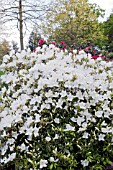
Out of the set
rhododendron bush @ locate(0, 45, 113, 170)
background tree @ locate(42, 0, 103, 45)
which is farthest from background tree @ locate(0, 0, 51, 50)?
rhododendron bush @ locate(0, 45, 113, 170)

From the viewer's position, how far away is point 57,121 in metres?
2.49

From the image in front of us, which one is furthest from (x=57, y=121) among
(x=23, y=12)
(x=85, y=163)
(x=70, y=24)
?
(x=70, y=24)

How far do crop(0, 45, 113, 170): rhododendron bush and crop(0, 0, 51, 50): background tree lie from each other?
11.4 meters

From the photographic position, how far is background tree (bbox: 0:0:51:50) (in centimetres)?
1415

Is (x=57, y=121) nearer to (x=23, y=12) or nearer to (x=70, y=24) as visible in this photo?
(x=23, y=12)

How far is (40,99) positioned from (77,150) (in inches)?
20.7

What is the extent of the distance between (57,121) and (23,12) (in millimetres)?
12541

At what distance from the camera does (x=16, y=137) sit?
97.7 inches

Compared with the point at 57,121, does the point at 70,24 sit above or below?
above

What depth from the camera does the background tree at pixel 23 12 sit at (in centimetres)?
1415

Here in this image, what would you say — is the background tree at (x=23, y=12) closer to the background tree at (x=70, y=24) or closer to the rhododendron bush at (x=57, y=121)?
the background tree at (x=70, y=24)

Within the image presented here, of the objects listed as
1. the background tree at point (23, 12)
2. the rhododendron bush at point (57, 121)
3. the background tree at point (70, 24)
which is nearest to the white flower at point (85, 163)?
the rhododendron bush at point (57, 121)

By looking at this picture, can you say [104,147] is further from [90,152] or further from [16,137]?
[16,137]

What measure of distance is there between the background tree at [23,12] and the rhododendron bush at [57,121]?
11380mm
